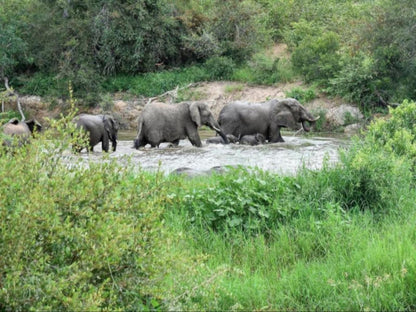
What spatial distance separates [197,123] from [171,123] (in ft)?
2.34

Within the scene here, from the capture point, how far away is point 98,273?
298 centimetres

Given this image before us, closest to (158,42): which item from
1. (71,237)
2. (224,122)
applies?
(224,122)

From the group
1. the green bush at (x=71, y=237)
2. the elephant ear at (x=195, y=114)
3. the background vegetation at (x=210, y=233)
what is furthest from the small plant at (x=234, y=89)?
the green bush at (x=71, y=237)

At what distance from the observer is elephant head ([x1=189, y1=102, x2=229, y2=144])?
14445mm

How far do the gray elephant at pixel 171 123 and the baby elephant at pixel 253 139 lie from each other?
0.65 m

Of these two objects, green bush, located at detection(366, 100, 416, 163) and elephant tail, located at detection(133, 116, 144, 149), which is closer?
green bush, located at detection(366, 100, 416, 163)

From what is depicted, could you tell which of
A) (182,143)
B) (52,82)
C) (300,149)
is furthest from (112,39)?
(300,149)

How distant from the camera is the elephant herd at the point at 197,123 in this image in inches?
558

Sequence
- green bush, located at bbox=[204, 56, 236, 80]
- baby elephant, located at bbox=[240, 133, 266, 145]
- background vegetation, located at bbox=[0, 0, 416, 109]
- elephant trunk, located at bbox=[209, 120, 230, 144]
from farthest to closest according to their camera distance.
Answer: green bush, located at bbox=[204, 56, 236, 80], background vegetation, located at bbox=[0, 0, 416, 109], baby elephant, located at bbox=[240, 133, 266, 145], elephant trunk, located at bbox=[209, 120, 230, 144]

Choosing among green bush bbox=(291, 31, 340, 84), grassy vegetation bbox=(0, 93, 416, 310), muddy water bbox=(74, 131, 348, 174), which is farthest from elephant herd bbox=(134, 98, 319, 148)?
grassy vegetation bbox=(0, 93, 416, 310)

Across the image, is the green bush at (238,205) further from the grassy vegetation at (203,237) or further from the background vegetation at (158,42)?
the background vegetation at (158,42)

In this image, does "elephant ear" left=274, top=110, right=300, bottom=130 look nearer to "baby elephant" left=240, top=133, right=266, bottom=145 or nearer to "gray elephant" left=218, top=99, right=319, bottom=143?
"gray elephant" left=218, top=99, right=319, bottom=143

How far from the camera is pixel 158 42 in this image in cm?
2728

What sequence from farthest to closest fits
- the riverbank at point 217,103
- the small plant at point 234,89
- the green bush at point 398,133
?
the small plant at point 234,89
the riverbank at point 217,103
the green bush at point 398,133
